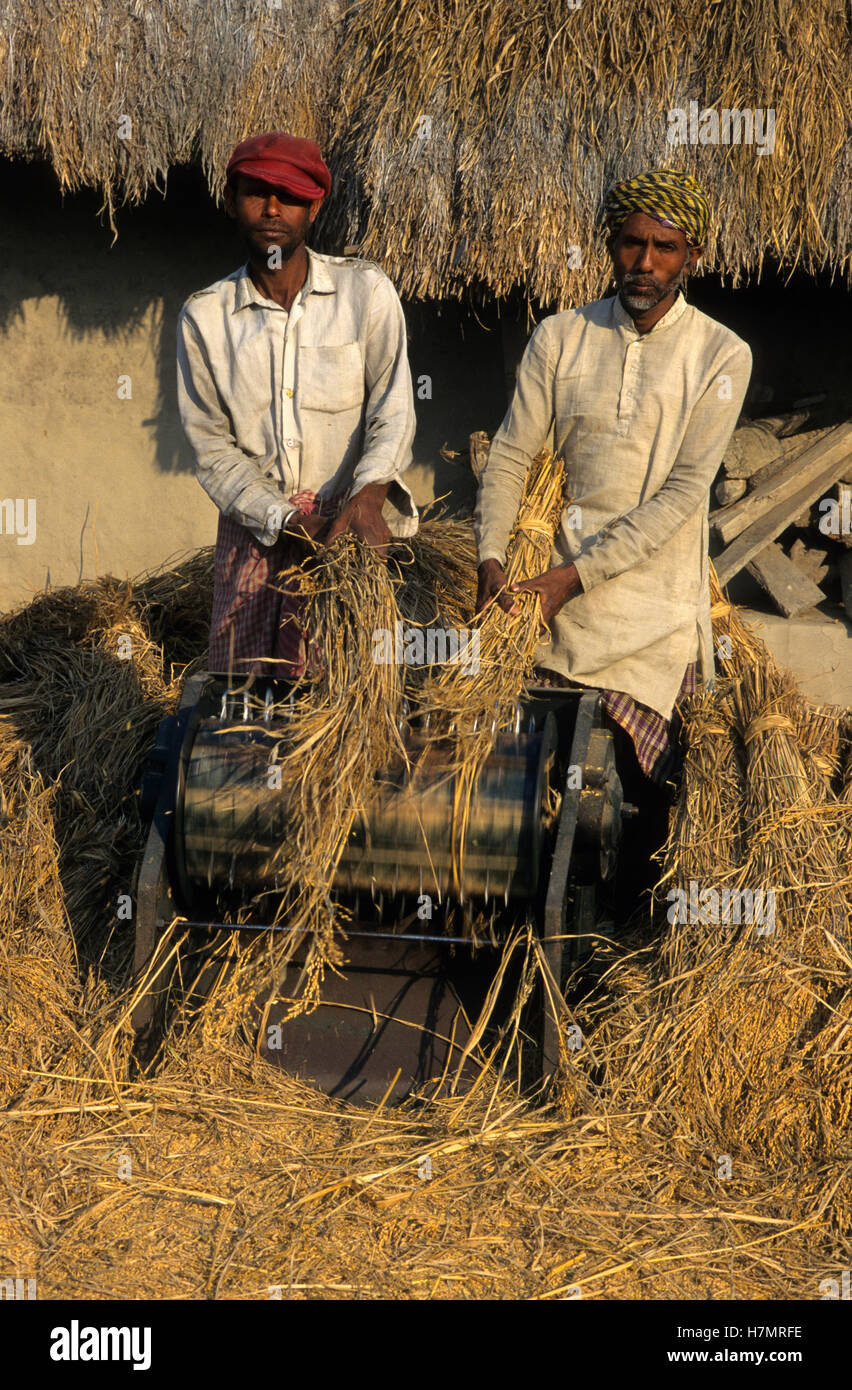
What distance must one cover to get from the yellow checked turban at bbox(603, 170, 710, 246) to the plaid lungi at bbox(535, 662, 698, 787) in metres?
1.20

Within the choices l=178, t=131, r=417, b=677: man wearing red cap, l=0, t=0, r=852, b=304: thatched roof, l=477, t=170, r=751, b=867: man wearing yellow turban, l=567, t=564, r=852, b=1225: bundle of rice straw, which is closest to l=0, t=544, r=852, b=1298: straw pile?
l=567, t=564, r=852, b=1225: bundle of rice straw

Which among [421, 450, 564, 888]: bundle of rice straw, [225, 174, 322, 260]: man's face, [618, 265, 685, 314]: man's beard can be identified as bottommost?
[421, 450, 564, 888]: bundle of rice straw

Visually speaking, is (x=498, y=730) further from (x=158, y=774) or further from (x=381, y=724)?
(x=158, y=774)

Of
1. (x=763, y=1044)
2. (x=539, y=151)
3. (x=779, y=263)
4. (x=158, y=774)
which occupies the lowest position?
(x=763, y=1044)

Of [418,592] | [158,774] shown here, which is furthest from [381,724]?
[418,592]

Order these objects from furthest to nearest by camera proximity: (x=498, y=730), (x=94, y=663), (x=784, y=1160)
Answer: (x=94, y=663), (x=498, y=730), (x=784, y=1160)

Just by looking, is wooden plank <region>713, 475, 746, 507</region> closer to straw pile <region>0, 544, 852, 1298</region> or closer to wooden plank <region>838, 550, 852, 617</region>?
wooden plank <region>838, 550, 852, 617</region>

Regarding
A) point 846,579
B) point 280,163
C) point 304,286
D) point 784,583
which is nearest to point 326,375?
point 304,286

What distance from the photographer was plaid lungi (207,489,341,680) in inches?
141

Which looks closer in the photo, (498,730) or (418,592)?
(498,730)

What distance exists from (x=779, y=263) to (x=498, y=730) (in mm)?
2949

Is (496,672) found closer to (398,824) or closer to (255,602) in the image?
(398,824)

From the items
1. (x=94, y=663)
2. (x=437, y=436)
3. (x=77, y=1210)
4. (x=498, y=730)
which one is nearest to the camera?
(x=77, y=1210)

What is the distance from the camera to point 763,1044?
10.4 feet
